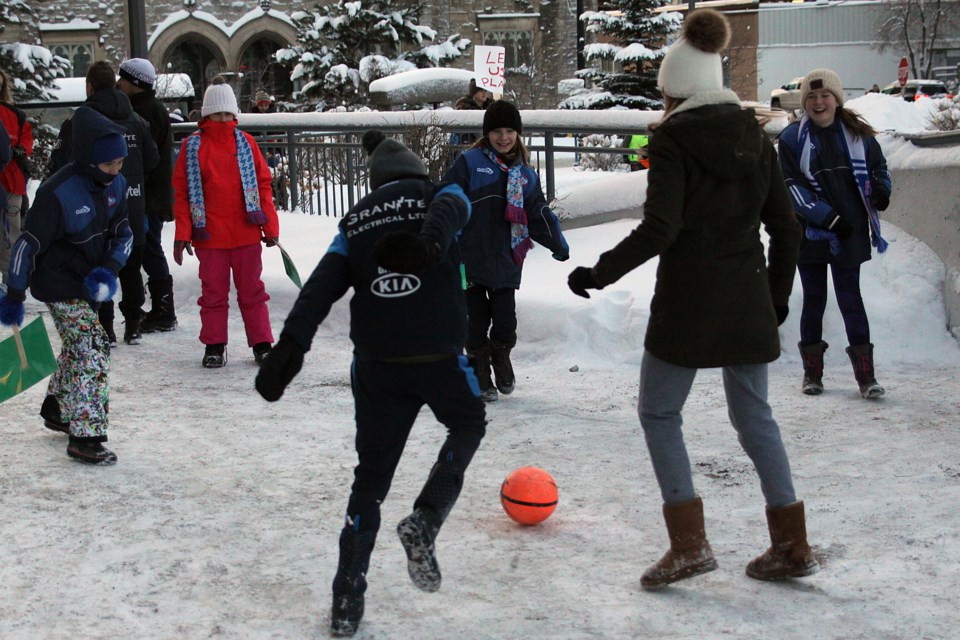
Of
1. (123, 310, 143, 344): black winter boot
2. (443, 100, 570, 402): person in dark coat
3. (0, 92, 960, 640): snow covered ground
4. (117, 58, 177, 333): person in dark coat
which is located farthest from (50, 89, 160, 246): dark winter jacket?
(443, 100, 570, 402): person in dark coat

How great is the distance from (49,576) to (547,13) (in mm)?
39690

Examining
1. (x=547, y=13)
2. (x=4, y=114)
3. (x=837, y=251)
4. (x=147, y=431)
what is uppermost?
(x=547, y=13)

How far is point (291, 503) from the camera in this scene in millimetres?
5453

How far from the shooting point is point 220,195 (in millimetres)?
8219

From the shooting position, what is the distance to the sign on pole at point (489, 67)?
15867 mm

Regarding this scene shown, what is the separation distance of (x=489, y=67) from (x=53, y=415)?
10.5 meters

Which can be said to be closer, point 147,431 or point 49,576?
point 49,576

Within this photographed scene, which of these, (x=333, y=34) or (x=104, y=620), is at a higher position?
(x=333, y=34)

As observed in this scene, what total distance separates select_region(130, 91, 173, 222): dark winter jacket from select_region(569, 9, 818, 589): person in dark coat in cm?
594

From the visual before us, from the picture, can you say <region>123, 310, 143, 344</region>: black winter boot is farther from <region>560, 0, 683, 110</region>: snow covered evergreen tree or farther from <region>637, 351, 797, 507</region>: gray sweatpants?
<region>560, 0, 683, 110</region>: snow covered evergreen tree

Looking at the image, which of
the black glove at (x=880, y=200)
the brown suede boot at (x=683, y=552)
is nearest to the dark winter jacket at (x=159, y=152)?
the black glove at (x=880, y=200)

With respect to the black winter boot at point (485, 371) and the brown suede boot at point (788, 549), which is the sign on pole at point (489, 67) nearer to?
the black winter boot at point (485, 371)

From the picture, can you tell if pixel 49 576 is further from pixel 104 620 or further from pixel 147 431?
pixel 147 431

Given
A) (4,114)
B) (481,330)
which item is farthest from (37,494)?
(4,114)
